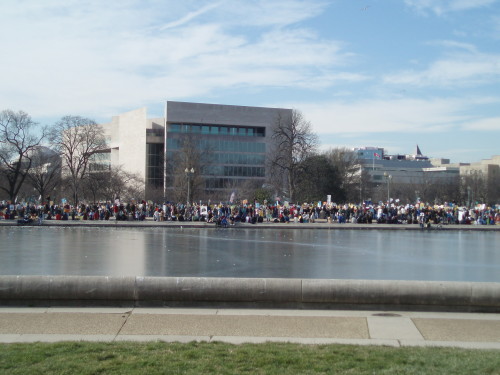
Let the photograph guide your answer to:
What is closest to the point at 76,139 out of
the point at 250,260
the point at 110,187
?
the point at 110,187

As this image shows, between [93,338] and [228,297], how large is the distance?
9.24ft

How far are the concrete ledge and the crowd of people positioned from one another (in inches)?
1301

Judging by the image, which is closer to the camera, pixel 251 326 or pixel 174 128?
pixel 251 326

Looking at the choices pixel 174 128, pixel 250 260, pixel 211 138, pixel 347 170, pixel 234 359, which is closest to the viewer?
pixel 234 359

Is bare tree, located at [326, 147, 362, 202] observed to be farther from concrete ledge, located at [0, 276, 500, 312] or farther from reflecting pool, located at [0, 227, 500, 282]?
concrete ledge, located at [0, 276, 500, 312]

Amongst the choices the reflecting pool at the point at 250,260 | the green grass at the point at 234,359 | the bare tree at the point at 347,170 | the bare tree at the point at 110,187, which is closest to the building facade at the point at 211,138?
the bare tree at the point at 347,170

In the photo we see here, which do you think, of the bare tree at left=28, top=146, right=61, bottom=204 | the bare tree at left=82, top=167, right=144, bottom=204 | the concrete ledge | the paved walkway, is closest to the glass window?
the bare tree at left=82, top=167, right=144, bottom=204

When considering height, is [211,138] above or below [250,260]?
above

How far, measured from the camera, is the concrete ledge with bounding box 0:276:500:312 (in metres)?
9.86

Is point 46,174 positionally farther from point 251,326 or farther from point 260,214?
point 251,326

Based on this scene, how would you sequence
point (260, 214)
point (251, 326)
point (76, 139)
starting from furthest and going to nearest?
point (76, 139) < point (260, 214) < point (251, 326)

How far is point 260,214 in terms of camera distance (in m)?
48.6

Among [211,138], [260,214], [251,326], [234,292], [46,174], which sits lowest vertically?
[251,326]

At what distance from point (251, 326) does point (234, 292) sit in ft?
4.65
